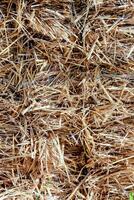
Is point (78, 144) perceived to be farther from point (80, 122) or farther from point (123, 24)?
point (123, 24)

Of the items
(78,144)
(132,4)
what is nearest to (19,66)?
(78,144)

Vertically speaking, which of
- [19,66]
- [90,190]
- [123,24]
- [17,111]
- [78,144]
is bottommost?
[90,190]

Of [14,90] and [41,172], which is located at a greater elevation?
[14,90]

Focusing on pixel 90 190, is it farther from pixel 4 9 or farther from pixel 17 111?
pixel 4 9

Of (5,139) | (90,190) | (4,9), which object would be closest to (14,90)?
(5,139)

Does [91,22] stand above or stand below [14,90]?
above

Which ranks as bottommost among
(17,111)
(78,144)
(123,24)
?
(78,144)
